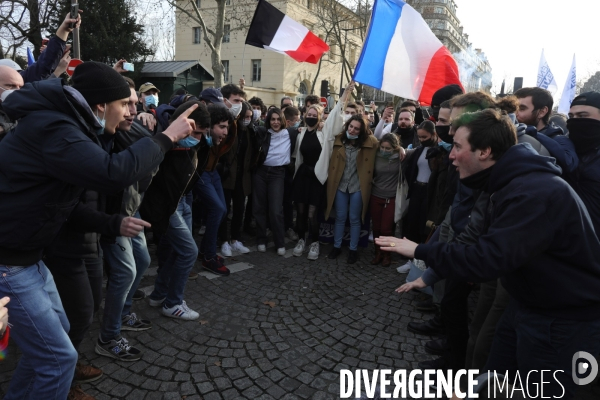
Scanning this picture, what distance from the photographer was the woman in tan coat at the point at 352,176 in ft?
18.9

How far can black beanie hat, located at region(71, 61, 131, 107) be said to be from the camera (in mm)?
2176

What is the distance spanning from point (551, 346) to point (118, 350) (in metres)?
3.00

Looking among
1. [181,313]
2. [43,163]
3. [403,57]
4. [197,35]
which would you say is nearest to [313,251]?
[181,313]

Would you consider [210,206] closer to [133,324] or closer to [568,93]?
[133,324]

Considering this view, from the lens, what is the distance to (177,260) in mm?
3855

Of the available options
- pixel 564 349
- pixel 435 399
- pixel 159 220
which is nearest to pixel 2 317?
pixel 159 220

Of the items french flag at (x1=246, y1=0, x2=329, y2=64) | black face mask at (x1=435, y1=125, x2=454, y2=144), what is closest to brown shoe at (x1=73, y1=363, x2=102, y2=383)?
black face mask at (x1=435, y1=125, x2=454, y2=144)

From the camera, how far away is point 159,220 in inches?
143

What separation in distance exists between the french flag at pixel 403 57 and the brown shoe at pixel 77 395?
4.57m

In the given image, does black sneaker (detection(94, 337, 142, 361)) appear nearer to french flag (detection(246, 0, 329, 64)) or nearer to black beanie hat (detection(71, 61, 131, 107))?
black beanie hat (detection(71, 61, 131, 107))

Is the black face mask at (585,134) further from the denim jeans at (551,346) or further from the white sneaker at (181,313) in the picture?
the white sneaker at (181,313)

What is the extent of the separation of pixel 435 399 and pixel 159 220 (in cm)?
272

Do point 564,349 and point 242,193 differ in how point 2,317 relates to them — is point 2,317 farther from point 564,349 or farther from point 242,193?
point 242,193

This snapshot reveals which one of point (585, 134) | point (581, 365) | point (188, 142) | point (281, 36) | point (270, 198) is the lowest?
point (270, 198)
